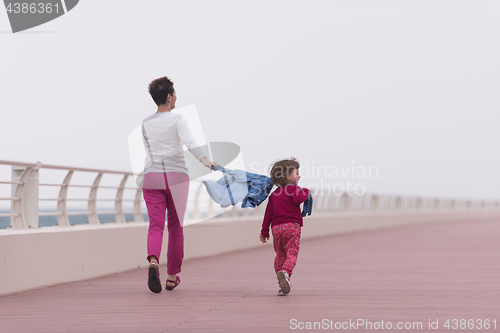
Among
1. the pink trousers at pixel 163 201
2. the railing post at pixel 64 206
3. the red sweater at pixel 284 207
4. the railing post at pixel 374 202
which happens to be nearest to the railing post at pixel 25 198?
the railing post at pixel 64 206

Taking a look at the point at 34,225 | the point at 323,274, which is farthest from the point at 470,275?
the point at 34,225

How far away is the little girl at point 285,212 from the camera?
6.85 m

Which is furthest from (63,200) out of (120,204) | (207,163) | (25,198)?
(207,163)

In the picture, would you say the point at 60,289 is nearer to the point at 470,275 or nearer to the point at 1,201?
the point at 1,201

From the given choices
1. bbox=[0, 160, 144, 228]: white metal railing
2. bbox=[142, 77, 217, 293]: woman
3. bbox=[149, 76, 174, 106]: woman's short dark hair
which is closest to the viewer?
bbox=[142, 77, 217, 293]: woman

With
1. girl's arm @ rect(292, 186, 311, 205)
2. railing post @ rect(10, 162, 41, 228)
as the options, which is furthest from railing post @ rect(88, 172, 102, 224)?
girl's arm @ rect(292, 186, 311, 205)

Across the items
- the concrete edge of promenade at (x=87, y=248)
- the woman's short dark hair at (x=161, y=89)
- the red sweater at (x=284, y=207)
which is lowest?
the concrete edge of promenade at (x=87, y=248)

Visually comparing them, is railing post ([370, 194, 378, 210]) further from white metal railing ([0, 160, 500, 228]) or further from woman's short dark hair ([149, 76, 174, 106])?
woman's short dark hair ([149, 76, 174, 106])

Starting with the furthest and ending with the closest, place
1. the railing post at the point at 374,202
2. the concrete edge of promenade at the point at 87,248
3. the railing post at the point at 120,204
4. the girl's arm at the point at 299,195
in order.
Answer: the railing post at the point at 374,202
the railing post at the point at 120,204
the concrete edge of promenade at the point at 87,248
the girl's arm at the point at 299,195

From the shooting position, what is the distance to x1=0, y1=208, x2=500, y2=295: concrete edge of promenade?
7366 millimetres

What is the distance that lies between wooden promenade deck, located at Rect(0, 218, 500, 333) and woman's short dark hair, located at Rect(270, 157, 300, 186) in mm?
1000

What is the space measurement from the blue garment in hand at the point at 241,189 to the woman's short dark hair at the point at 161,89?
2.89 feet

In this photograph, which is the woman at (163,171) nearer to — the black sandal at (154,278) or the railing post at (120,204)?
the black sandal at (154,278)

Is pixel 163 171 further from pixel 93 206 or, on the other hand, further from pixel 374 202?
pixel 374 202
